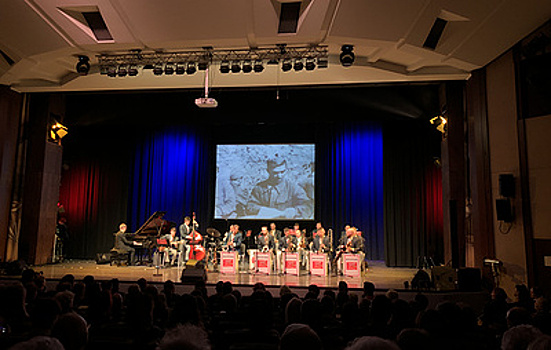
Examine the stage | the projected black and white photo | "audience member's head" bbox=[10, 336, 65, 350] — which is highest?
the projected black and white photo

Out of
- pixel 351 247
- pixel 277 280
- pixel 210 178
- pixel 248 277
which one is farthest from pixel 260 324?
pixel 210 178

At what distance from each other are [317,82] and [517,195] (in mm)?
5170

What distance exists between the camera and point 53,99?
37.7ft

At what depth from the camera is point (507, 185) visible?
23.5 feet

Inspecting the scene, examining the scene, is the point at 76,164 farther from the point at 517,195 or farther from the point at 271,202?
the point at 517,195

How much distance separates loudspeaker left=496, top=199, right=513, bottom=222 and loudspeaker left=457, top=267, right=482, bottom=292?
1.09m

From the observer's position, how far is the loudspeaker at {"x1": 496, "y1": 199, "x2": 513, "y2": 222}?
23.6 ft

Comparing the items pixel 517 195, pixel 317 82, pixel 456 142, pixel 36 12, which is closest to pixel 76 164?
pixel 36 12

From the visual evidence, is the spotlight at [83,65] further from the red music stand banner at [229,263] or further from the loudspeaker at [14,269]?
the red music stand banner at [229,263]

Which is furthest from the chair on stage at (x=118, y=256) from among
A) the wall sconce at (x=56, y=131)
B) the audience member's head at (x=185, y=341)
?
the audience member's head at (x=185, y=341)

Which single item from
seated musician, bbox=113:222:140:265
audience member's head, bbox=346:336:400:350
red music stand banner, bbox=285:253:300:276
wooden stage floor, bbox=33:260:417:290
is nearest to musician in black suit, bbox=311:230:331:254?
wooden stage floor, bbox=33:260:417:290

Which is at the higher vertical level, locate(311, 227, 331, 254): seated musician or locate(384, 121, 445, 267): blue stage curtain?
locate(384, 121, 445, 267): blue stage curtain

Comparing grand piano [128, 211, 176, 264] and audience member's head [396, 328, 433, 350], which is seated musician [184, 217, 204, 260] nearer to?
grand piano [128, 211, 176, 264]

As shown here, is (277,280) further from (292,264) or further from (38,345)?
(38,345)
